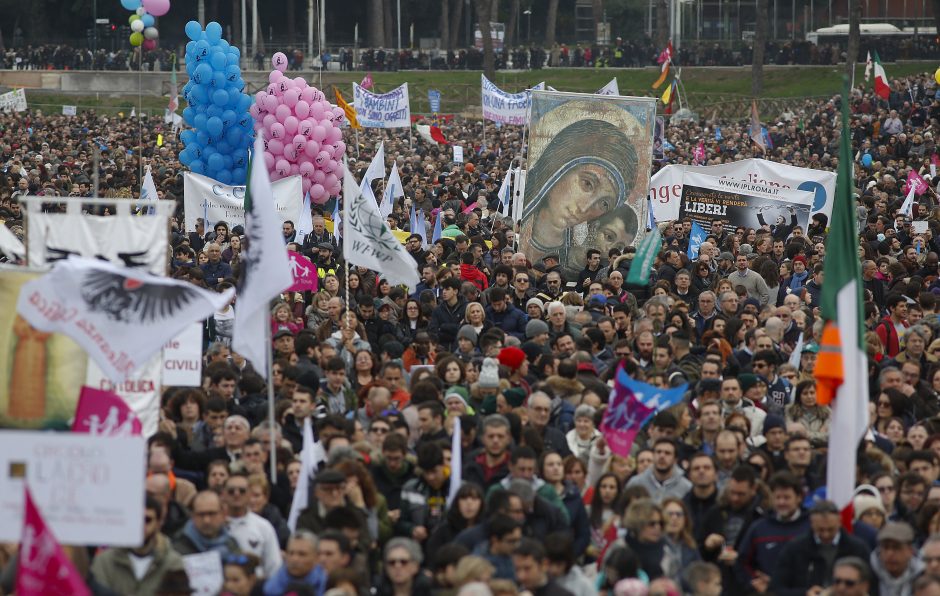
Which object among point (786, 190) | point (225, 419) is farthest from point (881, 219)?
point (225, 419)

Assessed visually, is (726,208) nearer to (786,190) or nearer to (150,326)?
(786,190)

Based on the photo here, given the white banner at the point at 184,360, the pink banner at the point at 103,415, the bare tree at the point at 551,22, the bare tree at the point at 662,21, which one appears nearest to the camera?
the pink banner at the point at 103,415

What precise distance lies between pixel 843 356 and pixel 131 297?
10.8ft

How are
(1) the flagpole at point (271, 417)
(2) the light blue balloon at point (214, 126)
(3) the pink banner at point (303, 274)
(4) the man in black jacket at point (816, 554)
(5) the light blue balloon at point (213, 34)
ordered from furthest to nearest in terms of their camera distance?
1. (5) the light blue balloon at point (213, 34)
2. (2) the light blue balloon at point (214, 126)
3. (3) the pink banner at point (303, 274)
4. (1) the flagpole at point (271, 417)
5. (4) the man in black jacket at point (816, 554)

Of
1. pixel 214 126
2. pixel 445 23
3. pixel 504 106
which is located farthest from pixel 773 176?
pixel 445 23

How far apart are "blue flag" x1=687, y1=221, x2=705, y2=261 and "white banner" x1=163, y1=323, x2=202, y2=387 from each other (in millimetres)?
9079

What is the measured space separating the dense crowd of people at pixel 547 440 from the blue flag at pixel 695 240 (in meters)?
1.01

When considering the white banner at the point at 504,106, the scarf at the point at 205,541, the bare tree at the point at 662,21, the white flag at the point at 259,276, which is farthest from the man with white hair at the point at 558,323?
the bare tree at the point at 662,21

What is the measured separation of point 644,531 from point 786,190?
13.7m

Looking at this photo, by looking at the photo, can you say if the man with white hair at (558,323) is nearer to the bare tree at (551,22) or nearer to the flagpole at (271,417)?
the flagpole at (271,417)

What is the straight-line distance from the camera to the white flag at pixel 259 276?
926 cm

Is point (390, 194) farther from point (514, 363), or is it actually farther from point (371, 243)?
point (514, 363)

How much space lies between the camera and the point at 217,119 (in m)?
24.3

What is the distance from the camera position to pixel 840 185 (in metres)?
9.03
